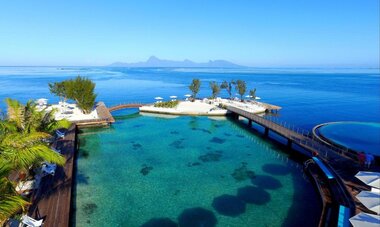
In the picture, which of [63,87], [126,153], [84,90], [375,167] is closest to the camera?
[375,167]

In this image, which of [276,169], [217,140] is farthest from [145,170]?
[276,169]

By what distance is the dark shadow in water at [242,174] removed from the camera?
79.9 feet

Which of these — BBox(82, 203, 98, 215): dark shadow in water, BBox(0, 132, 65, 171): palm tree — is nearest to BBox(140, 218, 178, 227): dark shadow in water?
BBox(82, 203, 98, 215): dark shadow in water

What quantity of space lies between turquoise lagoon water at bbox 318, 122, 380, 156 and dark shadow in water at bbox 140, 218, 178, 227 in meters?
27.5

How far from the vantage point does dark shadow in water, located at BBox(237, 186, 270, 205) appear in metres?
20.2

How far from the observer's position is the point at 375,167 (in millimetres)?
22438

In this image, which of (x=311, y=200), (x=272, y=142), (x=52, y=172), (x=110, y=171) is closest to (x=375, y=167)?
(x=311, y=200)

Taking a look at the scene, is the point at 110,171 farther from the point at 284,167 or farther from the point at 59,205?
the point at 284,167

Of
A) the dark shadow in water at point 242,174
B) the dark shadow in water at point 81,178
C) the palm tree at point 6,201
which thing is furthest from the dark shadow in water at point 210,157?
the palm tree at point 6,201

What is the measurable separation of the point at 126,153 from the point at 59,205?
44.3 ft

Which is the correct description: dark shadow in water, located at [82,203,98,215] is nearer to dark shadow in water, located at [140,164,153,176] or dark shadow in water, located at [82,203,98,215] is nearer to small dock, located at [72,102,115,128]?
dark shadow in water, located at [140,164,153,176]

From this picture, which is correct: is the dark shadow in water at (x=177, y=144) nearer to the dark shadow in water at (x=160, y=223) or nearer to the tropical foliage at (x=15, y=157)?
the dark shadow in water at (x=160, y=223)

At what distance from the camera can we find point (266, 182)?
23.6m

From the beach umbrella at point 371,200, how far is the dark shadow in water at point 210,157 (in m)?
15.1
